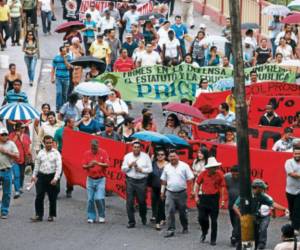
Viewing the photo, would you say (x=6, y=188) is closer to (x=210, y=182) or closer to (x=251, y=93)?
(x=210, y=182)

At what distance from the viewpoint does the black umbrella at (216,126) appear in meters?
25.3

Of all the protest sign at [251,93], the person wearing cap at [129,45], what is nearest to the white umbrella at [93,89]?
the protest sign at [251,93]

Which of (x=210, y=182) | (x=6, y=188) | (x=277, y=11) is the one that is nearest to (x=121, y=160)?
(x=6, y=188)

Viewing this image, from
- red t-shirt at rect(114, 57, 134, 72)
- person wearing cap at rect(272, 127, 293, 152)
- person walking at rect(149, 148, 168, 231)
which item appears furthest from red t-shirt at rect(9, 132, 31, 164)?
red t-shirt at rect(114, 57, 134, 72)

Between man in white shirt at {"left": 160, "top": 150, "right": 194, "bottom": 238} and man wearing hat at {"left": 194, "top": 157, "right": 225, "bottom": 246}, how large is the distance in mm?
497

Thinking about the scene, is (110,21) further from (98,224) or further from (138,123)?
(98,224)

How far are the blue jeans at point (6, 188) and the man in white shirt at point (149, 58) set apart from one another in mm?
9354

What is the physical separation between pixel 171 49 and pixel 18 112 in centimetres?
979

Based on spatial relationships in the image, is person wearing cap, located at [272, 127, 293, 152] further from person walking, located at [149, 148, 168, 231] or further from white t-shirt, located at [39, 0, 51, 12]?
white t-shirt, located at [39, 0, 51, 12]

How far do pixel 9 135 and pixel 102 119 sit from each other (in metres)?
3.15

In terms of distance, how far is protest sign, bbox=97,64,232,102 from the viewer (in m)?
31.4

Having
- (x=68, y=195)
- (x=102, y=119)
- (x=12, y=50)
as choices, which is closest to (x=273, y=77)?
(x=102, y=119)

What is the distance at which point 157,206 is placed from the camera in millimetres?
23828

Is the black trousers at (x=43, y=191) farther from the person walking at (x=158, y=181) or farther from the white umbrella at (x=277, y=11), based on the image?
the white umbrella at (x=277, y=11)
